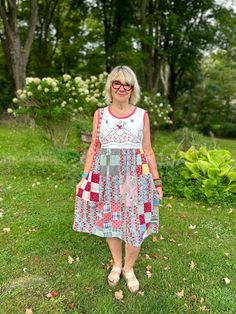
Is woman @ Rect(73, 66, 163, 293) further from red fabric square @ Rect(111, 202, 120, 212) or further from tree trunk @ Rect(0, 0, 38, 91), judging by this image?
tree trunk @ Rect(0, 0, 38, 91)

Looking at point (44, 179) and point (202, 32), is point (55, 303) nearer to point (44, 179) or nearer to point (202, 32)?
point (44, 179)

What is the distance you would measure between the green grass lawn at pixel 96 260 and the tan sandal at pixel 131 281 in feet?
0.19

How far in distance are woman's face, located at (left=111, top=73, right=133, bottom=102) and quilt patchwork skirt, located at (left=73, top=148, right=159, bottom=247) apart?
34 cm

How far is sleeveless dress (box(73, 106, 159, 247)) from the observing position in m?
2.32

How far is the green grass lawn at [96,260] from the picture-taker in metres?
2.44

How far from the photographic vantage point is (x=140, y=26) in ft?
41.9

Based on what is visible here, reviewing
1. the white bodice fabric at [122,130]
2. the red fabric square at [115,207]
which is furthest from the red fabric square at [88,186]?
the white bodice fabric at [122,130]

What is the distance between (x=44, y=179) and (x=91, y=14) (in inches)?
512

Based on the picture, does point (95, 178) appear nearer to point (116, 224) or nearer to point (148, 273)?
point (116, 224)

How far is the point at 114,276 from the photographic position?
8.70 ft

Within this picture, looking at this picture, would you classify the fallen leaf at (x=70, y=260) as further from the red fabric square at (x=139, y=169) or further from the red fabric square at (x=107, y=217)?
the red fabric square at (x=139, y=169)

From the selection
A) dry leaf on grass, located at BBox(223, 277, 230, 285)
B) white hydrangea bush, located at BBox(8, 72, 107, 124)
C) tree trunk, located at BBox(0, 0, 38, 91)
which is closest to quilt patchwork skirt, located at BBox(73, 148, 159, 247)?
dry leaf on grass, located at BBox(223, 277, 230, 285)

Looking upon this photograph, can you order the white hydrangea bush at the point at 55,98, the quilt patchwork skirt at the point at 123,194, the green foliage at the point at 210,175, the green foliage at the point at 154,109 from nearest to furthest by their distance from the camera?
the quilt patchwork skirt at the point at 123,194
the green foliage at the point at 210,175
the white hydrangea bush at the point at 55,98
the green foliage at the point at 154,109

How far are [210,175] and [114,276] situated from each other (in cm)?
237
